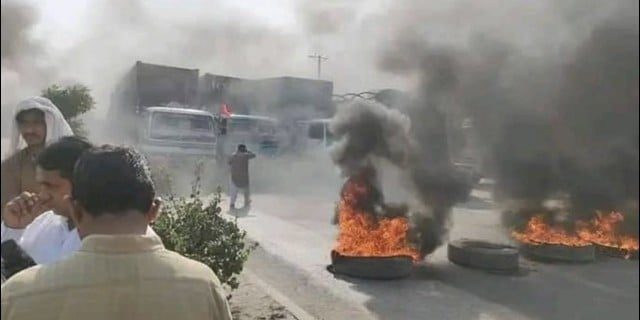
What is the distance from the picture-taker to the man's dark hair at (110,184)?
3.68 feet

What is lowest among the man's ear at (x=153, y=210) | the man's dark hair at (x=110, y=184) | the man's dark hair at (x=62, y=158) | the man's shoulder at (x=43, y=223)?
the man's shoulder at (x=43, y=223)

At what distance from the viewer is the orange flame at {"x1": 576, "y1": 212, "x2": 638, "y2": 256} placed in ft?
18.1

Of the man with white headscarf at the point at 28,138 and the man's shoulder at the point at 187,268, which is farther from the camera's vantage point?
the man with white headscarf at the point at 28,138

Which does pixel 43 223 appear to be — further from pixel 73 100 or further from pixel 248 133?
pixel 248 133

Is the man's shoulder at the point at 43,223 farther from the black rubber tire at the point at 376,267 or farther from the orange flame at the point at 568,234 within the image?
the orange flame at the point at 568,234

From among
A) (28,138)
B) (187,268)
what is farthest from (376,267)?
(187,268)

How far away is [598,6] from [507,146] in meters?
1.63

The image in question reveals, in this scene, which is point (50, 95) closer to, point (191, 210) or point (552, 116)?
point (191, 210)

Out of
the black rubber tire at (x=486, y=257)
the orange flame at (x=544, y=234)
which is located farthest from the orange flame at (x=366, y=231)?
the orange flame at (x=544, y=234)

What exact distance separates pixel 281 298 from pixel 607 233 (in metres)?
3.45

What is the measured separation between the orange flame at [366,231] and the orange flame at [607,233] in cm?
180

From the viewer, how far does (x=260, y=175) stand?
10008 millimetres

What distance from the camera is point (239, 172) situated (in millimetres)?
8195

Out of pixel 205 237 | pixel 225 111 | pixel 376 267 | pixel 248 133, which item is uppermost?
pixel 225 111
